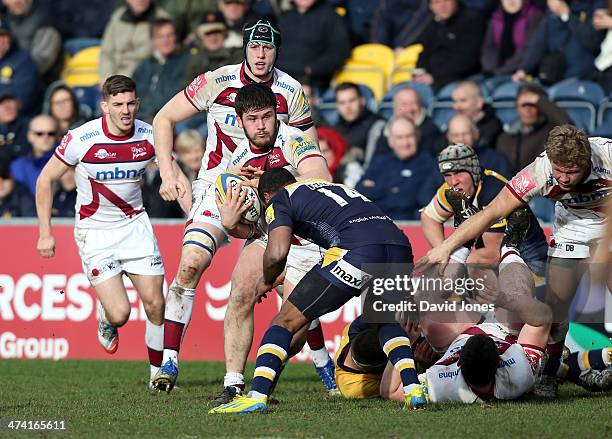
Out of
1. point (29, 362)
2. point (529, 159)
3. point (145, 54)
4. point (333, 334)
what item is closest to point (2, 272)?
point (29, 362)

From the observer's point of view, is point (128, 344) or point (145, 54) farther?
point (145, 54)

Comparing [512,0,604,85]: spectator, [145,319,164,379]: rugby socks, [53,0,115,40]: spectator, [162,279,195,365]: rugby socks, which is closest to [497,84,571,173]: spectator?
[512,0,604,85]: spectator

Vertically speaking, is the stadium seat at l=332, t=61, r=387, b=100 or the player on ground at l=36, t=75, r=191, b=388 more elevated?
the stadium seat at l=332, t=61, r=387, b=100

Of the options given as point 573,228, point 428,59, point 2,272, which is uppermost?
point 428,59

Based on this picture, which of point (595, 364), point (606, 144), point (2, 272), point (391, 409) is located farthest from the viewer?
point (2, 272)

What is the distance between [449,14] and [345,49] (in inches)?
66.7

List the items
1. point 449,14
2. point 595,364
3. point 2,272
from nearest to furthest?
point 595,364 → point 2,272 → point 449,14

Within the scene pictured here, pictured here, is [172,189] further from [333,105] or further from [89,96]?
[89,96]

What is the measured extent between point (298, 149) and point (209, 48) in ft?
26.8

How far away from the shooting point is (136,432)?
307 inches

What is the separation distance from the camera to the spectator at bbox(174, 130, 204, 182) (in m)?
15.6

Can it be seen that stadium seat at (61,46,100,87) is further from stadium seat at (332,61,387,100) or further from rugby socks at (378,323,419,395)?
rugby socks at (378,323,419,395)

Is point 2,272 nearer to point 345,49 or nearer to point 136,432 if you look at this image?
point 345,49

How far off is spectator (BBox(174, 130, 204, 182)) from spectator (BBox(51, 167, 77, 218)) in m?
1.61
